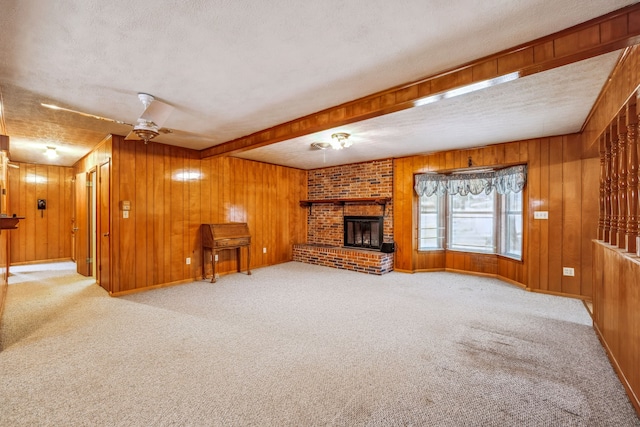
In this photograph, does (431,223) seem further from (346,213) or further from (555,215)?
(555,215)

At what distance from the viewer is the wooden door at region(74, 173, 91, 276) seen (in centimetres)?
515

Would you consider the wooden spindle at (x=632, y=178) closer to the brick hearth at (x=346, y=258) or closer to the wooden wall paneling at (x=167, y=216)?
the brick hearth at (x=346, y=258)

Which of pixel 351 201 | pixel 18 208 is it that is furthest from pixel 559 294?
pixel 18 208

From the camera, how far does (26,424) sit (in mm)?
1616

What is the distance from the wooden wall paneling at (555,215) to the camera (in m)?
4.08

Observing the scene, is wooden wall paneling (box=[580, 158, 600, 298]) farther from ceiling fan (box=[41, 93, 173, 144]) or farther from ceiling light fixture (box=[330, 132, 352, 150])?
ceiling fan (box=[41, 93, 173, 144])

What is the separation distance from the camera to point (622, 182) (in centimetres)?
234

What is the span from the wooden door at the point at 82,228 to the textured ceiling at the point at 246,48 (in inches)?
96.5

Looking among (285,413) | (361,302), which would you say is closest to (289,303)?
(361,302)

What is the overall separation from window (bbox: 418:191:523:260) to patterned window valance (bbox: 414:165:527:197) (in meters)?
0.22

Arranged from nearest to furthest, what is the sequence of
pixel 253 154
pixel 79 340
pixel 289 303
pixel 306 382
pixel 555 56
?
pixel 555 56 → pixel 306 382 → pixel 79 340 → pixel 289 303 → pixel 253 154

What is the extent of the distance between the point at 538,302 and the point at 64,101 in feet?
19.5

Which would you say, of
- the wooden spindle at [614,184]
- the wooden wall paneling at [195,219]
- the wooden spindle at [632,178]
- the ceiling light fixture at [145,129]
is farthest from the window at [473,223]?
the ceiling light fixture at [145,129]

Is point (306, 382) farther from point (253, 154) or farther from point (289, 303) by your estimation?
point (253, 154)
